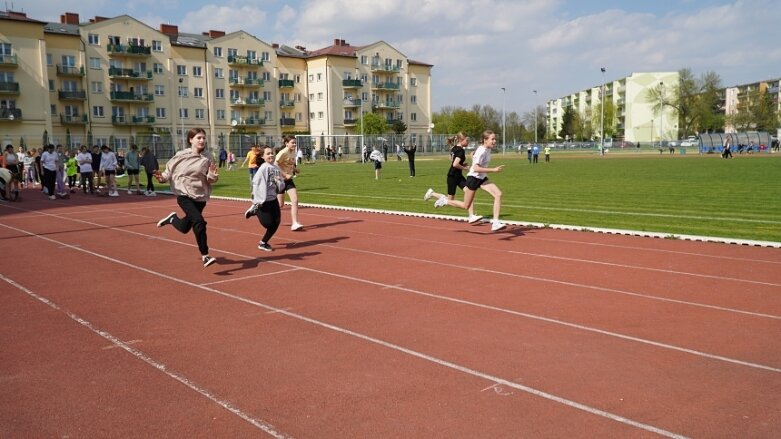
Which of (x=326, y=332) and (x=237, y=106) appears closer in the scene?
(x=326, y=332)

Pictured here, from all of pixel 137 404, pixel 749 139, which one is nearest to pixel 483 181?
pixel 137 404

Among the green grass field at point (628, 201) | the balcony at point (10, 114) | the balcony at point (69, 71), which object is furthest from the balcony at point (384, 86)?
the green grass field at point (628, 201)

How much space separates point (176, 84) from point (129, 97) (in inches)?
248

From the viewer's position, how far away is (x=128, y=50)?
7288 cm

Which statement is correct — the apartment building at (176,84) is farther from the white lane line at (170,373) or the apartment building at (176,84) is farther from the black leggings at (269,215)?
the white lane line at (170,373)

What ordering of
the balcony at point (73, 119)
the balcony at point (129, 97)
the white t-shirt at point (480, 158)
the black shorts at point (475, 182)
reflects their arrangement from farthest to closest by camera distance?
1. the balcony at point (129, 97)
2. the balcony at point (73, 119)
3. the black shorts at point (475, 182)
4. the white t-shirt at point (480, 158)

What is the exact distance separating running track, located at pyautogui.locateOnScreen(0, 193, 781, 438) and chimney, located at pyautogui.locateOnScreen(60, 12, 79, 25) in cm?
7630

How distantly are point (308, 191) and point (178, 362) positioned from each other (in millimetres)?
19423

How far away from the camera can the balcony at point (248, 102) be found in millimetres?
83500

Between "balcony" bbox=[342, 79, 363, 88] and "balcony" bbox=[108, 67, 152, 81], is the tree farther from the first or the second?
"balcony" bbox=[108, 67, 152, 81]

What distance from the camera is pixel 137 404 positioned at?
432cm

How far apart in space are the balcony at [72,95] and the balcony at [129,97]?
3.11 meters

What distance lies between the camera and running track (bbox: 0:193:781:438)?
407 centimetres

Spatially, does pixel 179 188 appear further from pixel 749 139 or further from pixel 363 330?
pixel 749 139
